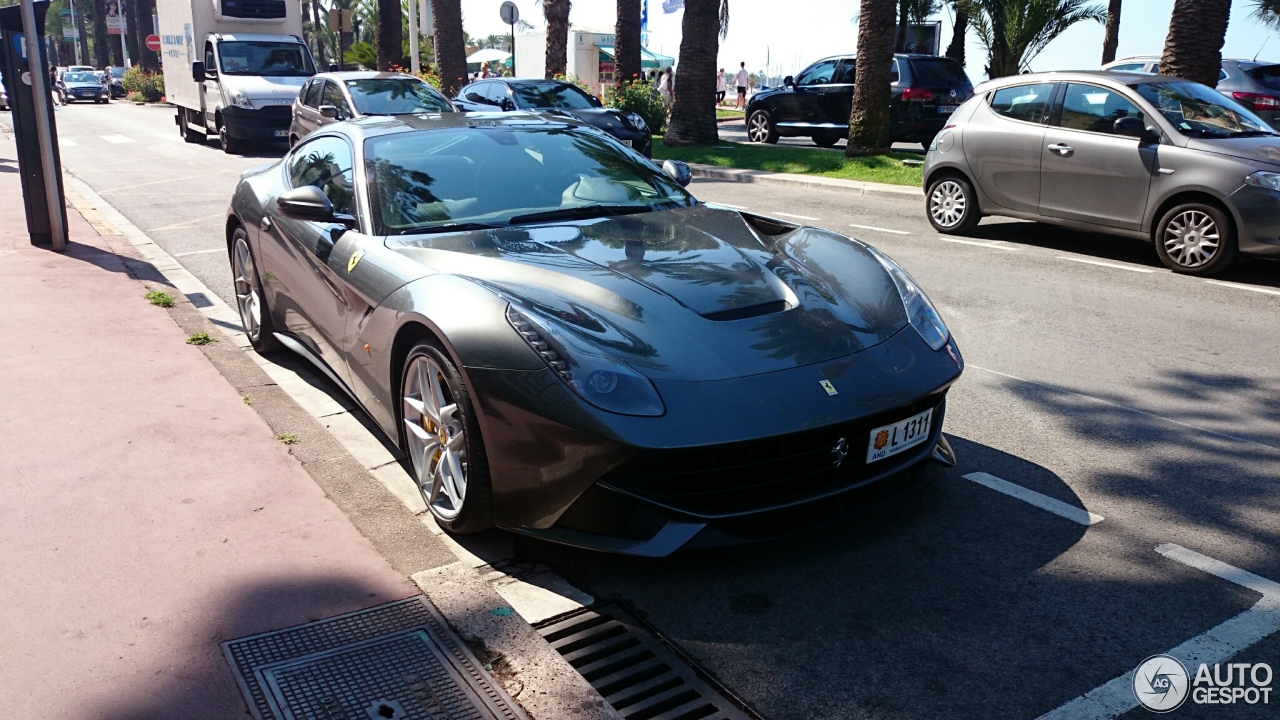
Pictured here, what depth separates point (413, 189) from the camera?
465 centimetres

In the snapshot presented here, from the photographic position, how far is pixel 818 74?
19797 millimetres

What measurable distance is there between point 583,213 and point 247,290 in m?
2.73

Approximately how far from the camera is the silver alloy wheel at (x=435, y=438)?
3.71m

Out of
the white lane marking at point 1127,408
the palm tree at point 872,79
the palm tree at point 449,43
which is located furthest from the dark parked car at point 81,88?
the white lane marking at point 1127,408

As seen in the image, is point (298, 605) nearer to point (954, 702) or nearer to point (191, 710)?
point (191, 710)

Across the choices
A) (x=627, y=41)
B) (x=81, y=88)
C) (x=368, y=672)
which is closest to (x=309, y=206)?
(x=368, y=672)

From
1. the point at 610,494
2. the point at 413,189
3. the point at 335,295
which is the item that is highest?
the point at 413,189

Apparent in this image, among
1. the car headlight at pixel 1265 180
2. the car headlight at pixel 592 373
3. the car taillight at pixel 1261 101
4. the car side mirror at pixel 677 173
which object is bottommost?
the car headlight at pixel 592 373

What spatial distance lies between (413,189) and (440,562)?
70.5 inches

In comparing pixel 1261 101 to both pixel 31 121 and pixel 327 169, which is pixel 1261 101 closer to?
pixel 327 169

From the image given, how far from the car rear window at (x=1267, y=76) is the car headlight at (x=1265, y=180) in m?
9.19

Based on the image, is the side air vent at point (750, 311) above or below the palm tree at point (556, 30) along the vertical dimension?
below

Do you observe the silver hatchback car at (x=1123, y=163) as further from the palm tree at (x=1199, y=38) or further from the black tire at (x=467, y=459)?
the black tire at (x=467, y=459)

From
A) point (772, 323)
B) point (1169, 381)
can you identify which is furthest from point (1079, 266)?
point (772, 323)
